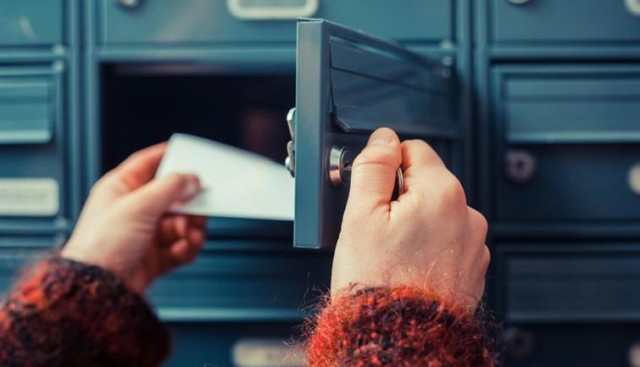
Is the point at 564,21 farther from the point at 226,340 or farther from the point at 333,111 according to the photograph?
the point at 226,340

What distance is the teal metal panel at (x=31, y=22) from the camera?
2.53ft

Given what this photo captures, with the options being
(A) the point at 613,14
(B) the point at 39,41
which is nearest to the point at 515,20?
(A) the point at 613,14

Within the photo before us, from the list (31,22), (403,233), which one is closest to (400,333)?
(403,233)

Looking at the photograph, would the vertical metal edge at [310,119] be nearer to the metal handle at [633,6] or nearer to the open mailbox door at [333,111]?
the open mailbox door at [333,111]

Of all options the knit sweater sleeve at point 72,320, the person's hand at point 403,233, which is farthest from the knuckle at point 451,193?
the knit sweater sleeve at point 72,320

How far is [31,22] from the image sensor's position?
2.55ft

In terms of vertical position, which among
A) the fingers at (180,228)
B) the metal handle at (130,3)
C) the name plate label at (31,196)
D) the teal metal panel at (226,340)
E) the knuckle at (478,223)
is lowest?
the teal metal panel at (226,340)

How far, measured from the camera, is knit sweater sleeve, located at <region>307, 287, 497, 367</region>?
0.48 metres

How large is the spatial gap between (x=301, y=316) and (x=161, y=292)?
150 mm

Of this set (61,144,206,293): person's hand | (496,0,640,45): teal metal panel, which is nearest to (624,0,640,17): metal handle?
(496,0,640,45): teal metal panel

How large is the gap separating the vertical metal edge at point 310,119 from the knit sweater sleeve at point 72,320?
0.26 meters

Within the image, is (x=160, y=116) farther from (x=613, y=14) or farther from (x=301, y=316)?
(x=613, y=14)

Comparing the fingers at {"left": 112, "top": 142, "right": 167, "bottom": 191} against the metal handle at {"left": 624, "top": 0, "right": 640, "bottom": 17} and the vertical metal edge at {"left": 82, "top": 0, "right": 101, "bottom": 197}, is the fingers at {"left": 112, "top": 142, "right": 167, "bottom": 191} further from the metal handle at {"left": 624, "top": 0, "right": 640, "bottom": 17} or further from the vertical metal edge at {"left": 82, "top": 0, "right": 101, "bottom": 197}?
the metal handle at {"left": 624, "top": 0, "right": 640, "bottom": 17}

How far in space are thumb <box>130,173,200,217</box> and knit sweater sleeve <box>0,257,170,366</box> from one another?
73 mm
